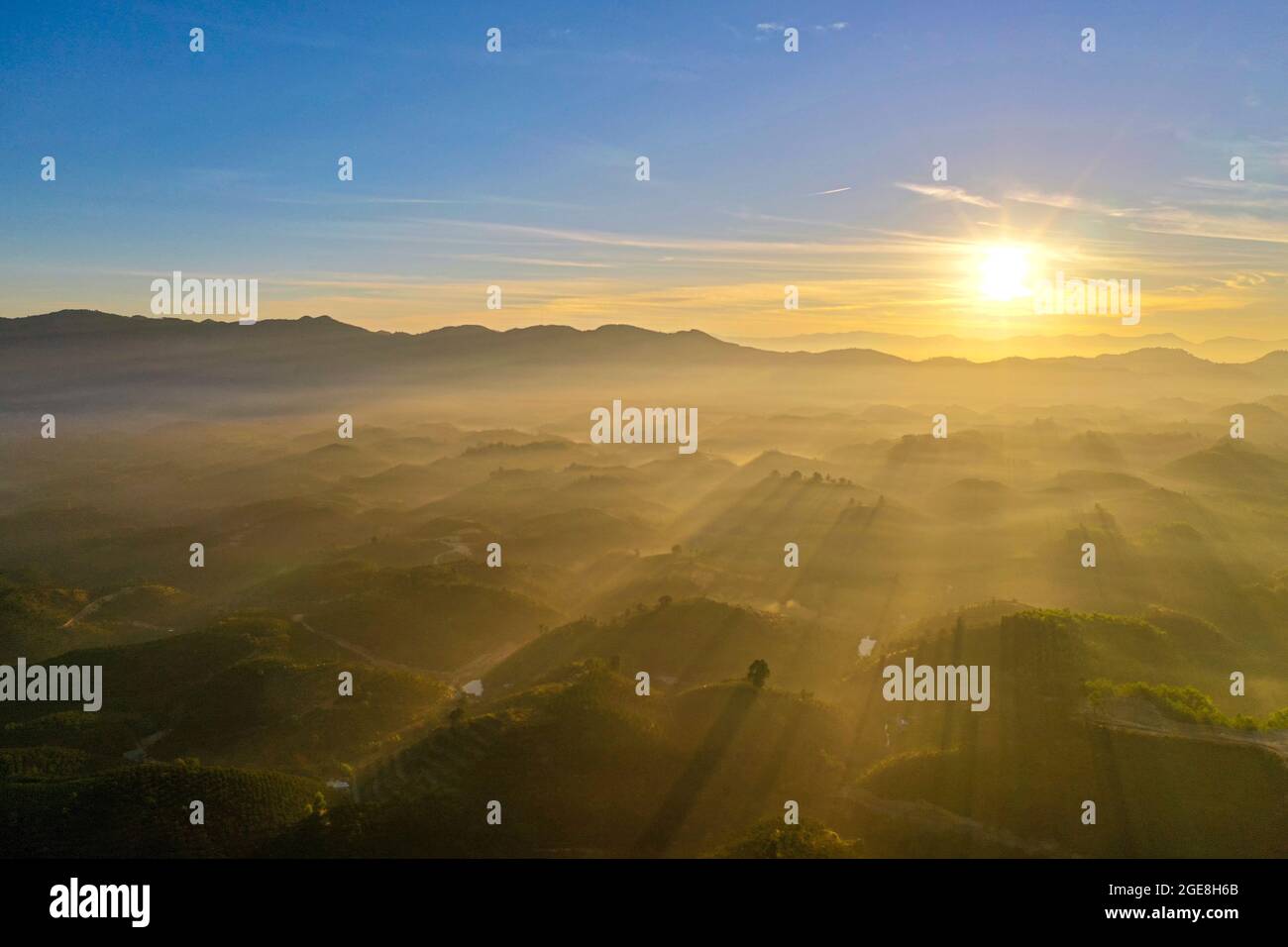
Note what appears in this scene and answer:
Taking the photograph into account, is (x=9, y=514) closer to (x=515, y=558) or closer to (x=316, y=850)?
(x=515, y=558)

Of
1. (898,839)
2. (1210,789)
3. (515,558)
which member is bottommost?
(898,839)

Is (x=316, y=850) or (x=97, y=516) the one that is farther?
(x=97, y=516)

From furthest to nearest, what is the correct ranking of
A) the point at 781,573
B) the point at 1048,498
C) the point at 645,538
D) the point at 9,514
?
the point at 9,514 → the point at 1048,498 → the point at 645,538 → the point at 781,573

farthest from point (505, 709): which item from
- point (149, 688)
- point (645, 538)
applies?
point (645, 538)

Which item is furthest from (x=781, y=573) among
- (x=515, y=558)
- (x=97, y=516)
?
(x=97, y=516)

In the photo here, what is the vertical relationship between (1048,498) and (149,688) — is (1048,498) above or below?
above

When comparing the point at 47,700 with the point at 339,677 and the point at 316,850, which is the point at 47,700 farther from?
the point at 316,850

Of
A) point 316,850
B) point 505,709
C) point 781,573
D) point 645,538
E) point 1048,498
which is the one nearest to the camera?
point 316,850
